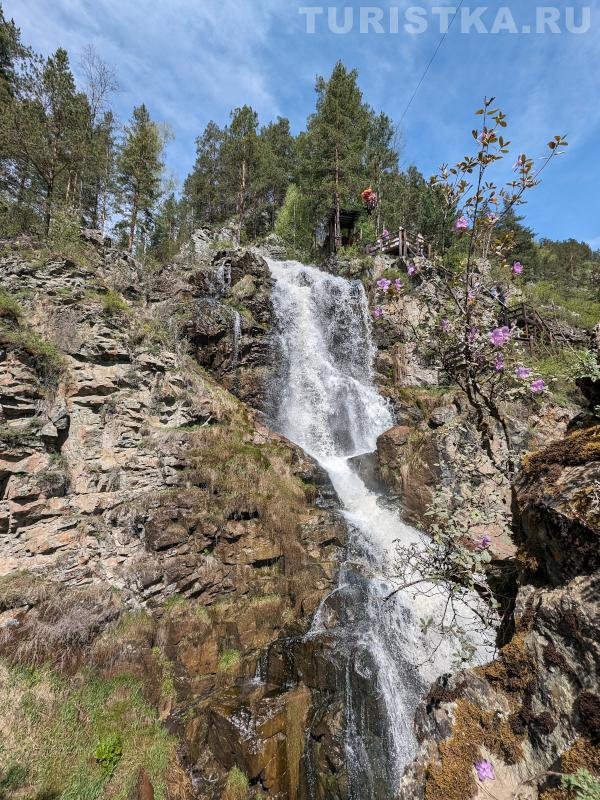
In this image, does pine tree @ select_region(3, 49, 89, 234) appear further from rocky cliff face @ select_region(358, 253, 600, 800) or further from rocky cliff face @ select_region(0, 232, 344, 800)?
rocky cliff face @ select_region(358, 253, 600, 800)

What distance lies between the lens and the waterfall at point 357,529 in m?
5.71

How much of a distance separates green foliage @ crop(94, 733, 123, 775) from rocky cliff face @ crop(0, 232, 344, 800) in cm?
5

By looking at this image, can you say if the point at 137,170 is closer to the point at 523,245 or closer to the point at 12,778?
the point at 12,778

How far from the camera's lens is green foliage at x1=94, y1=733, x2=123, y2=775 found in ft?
17.7

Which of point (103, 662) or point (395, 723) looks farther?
point (103, 662)

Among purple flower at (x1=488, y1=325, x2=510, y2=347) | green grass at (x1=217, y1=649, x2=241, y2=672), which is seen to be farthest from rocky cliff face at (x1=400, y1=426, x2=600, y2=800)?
green grass at (x1=217, y1=649, x2=241, y2=672)

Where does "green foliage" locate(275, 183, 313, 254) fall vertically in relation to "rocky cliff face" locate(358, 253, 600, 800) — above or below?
above

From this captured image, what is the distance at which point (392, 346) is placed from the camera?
17.8m

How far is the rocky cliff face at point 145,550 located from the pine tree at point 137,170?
1209 centimetres

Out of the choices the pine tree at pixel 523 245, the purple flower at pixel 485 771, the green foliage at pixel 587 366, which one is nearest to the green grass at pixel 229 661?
the purple flower at pixel 485 771

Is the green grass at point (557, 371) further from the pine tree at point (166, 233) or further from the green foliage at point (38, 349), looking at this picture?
the pine tree at point (166, 233)

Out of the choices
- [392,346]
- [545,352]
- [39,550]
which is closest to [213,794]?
[39,550]

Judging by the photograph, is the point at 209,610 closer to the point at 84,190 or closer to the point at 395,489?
the point at 395,489

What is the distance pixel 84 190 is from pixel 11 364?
1998cm
